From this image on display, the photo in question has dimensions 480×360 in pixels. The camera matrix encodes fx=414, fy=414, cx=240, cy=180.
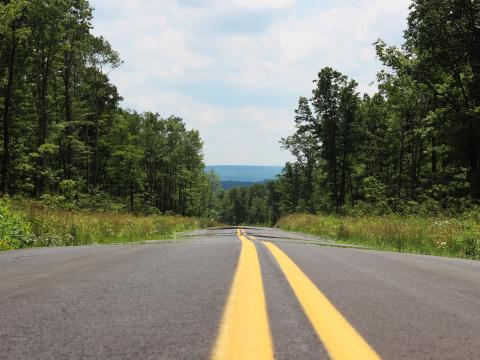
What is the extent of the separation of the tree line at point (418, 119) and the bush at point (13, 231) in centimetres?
1739

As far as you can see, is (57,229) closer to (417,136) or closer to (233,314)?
(233,314)

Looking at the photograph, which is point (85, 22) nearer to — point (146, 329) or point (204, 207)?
point (146, 329)

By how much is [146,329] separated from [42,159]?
2953cm

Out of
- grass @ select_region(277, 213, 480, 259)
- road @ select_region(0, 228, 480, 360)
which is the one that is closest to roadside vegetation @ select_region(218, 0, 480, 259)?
grass @ select_region(277, 213, 480, 259)

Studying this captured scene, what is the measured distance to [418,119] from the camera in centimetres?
A: 3841

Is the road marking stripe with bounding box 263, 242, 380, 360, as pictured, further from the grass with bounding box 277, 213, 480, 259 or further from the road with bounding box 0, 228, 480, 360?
the grass with bounding box 277, 213, 480, 259

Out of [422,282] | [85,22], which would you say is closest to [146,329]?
[422,282]

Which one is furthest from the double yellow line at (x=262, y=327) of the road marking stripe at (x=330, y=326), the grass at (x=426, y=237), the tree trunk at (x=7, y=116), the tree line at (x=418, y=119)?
the tree trunk at (x=7, y=116)

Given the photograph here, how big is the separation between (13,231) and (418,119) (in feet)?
120

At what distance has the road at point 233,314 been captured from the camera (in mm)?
1956

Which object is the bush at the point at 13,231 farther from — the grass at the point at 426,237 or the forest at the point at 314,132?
the grass at the point at 426,237

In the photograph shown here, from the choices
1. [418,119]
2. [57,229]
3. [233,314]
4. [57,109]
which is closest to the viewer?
[233,314]

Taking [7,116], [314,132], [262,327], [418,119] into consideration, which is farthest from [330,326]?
[314,132]

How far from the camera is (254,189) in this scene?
169 m
